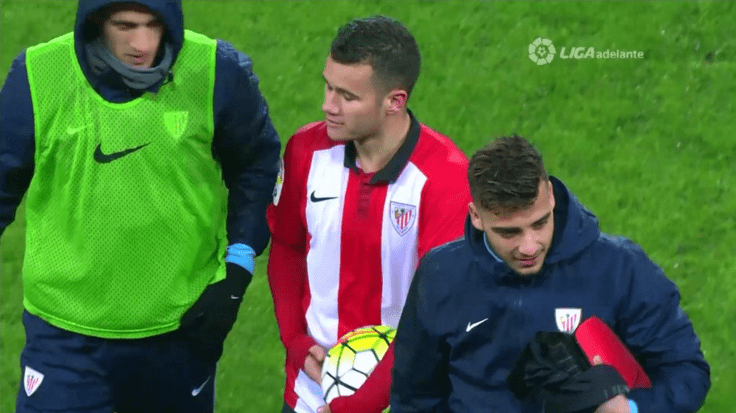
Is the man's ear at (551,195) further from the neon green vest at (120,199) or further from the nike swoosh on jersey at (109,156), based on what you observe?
the nike swoosh on jersey at (109,156)

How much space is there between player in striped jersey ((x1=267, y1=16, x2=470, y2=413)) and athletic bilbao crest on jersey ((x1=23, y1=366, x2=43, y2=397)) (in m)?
1.01

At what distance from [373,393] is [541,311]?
1.21m

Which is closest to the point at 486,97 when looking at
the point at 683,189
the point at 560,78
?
the point at 560,78

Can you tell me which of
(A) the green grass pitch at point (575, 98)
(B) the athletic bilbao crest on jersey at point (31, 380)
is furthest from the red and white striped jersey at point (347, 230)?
(A) the green grass pitch at point (575, 98)

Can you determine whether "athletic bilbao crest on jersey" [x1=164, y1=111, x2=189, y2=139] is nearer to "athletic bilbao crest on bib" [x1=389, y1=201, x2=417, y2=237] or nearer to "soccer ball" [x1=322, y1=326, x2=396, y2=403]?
"athletic bilbao crest on bib" [x1=389, y1=201, x2=417, y2=237]

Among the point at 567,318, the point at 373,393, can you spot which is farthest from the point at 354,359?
the point at 567,318

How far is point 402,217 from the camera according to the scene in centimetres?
663

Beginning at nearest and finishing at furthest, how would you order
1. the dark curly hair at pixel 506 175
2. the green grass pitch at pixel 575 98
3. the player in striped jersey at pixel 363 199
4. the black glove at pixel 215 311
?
the dark curly hair at pixel 506 175 < the player in striped jersey at pixel 363 199 < the black glove at pixel 215 311 < the green grass pitch at pixel 575 98

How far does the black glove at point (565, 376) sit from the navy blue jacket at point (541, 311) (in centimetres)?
17

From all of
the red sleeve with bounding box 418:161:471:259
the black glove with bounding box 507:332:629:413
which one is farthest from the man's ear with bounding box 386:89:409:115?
the black glove with bounding box 507:332:629:413

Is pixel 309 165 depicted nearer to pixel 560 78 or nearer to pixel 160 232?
pixel 160 232

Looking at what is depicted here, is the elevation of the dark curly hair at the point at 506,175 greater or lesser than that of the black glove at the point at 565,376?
greater

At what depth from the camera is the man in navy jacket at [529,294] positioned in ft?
18.1

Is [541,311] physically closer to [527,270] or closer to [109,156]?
[527,270]
